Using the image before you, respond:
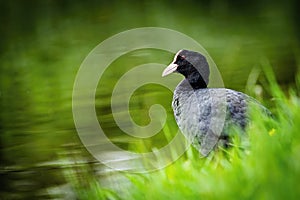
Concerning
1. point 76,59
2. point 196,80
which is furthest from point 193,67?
point 76,59

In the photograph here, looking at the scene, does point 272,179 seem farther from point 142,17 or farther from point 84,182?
point 142,17

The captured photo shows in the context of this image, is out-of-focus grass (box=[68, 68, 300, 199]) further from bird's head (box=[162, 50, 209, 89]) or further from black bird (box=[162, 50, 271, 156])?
bird's head (box=[162, 50, 209, 89])

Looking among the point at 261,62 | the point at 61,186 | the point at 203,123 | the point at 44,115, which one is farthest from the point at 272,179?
the point at 261,62

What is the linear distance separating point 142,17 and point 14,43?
1.84 meters

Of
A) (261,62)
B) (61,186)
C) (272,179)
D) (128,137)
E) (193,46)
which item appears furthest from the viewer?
(193,46)

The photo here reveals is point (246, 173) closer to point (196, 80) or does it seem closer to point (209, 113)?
point (209, 113)

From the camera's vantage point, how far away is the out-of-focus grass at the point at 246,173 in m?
3.27

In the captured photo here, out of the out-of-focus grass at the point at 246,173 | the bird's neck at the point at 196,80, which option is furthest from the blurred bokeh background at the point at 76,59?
the out-of-focus grass at the point at 246,173

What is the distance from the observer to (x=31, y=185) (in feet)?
19.6

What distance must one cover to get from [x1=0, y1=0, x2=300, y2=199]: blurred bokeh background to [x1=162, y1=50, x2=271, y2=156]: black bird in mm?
400

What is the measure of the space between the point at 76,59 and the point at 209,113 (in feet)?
17.0

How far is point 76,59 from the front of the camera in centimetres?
991

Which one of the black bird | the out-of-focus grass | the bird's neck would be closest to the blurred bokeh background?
the black bird

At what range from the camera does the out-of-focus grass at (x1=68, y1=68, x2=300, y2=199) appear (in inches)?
129
